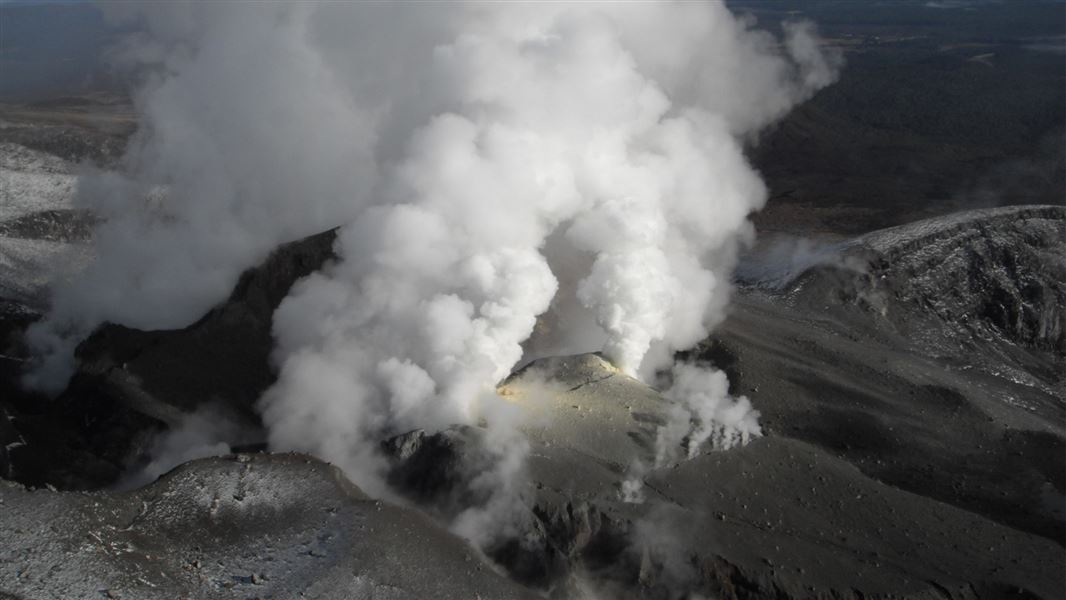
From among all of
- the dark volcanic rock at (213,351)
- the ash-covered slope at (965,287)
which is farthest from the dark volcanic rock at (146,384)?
the ash-covered slope at (965,287)

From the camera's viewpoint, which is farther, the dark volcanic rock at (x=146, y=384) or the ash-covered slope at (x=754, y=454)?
the dark volcanic rock at (x=146, y=384)

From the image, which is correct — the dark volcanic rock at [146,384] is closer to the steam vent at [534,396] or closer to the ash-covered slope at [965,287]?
the steam vent at [534,396]

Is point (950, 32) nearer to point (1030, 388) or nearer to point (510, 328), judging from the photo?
point (1030, 388)

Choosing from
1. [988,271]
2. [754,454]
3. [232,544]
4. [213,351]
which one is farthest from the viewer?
[988,271]

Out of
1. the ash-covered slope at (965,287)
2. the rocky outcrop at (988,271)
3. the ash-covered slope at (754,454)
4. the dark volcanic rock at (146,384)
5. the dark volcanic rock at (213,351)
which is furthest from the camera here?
the rocky outcrop at (988,271)

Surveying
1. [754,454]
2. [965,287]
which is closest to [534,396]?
[754,454]

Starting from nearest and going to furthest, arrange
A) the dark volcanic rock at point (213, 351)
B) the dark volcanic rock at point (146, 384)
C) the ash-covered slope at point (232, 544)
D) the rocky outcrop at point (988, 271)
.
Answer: the ash-covered slope at point (232, 544), the dark volcanic rock at point (146, 384), the dark volcanic rock at point (213, 351), the rocky outcrop at point (988, 271)

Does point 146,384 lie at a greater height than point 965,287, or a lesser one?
greater

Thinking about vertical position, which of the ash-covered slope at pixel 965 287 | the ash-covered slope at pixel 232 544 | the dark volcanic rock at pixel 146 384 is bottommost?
the ash-covered slope at pixel 965 287

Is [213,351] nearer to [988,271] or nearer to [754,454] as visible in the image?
[754,454]

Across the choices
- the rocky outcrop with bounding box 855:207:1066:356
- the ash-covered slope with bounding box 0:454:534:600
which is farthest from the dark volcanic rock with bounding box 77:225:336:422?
the rocky outcrop with bounding box 855:207:1066:356
